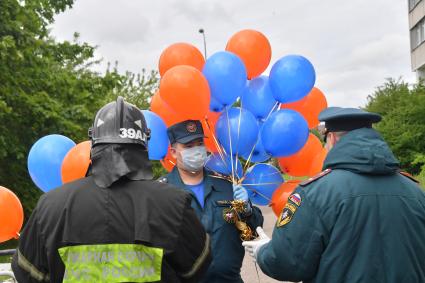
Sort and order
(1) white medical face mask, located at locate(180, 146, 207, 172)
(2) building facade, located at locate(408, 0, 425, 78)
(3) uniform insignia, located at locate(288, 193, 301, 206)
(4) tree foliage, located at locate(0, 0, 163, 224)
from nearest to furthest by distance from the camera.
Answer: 1. (3) uniform insignia, located at locate(288, 193, 301, 206)
2. (1) white medical face mask, located at locate(180, 146, 207, 172)
3. (4) tree foliage, located at locate(0, 0, 163, 224)
4. (2) building facade, located at locate(408, 0, 425, 78)

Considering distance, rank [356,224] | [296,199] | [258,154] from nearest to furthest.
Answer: [356,224] < [296,199] < [258,154]

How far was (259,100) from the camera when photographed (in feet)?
12.2

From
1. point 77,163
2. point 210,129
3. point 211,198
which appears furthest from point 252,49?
point 77,163

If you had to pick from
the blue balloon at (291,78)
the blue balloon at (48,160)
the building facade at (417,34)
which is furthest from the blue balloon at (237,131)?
the building facade at (417,34)

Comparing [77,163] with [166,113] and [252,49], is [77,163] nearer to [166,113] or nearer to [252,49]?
[166,113]

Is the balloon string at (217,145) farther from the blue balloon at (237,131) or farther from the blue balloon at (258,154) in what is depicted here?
the blue balloon at (258,154)

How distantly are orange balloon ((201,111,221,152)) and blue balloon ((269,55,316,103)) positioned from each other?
0.51 m

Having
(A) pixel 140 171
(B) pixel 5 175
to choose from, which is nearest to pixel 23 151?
(B) pixel 5 175

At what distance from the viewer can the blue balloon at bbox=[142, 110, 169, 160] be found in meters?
3.40

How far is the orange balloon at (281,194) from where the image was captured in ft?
11.3

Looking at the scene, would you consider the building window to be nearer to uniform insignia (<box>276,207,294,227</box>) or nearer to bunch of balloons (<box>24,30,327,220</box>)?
bunch of balloons (<box>24,30,327,220</box>)

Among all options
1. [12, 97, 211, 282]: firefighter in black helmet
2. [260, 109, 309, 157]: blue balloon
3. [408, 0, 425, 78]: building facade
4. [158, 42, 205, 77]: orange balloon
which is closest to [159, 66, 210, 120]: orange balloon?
[158, 42, 205, 77]: orange balloon

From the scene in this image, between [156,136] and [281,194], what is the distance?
103cm

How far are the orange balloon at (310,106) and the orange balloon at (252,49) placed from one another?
1.29 ft
